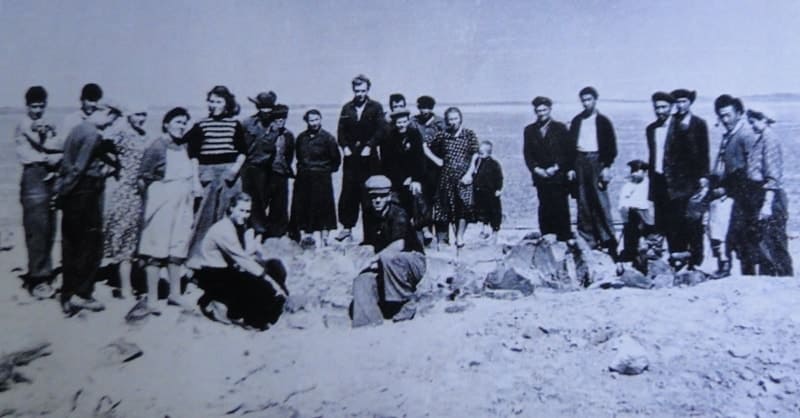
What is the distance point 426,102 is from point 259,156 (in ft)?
2.53

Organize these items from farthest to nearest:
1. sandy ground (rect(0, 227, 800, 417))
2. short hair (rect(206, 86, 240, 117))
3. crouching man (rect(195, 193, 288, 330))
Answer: short hair (rect(206, 86, 240, 117)) < crouching man (rect(195, 193, 288, 330)) < sandy ground (rect(0, 227, 800, 417))

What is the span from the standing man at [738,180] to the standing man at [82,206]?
269 cm

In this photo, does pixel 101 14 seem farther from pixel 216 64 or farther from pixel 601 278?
pixel 601 278

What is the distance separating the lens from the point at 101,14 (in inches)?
121

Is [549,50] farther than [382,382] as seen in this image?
Yes

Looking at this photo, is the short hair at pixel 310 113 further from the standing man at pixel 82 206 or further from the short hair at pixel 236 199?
the standing man at pixel 82 206

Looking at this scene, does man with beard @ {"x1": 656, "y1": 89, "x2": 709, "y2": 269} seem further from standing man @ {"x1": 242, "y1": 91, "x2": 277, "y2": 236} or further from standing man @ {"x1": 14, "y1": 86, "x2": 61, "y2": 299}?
standing man @ {"x1": 14, "y1": 86, "x2": 61, "y2": 299}

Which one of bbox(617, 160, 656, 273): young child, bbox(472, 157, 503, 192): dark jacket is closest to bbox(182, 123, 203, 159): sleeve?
bbox(472, 157, 503, 192): dark jacket

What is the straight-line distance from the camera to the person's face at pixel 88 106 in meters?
3.03

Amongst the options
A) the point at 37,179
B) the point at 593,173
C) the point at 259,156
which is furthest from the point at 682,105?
the point at 37,179

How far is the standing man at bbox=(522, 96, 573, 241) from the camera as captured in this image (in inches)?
123

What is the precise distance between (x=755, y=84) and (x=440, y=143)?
1451 mm

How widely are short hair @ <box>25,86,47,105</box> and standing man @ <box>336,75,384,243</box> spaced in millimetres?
1251

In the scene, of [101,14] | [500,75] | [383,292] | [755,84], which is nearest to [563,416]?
[383,292]
